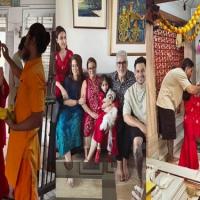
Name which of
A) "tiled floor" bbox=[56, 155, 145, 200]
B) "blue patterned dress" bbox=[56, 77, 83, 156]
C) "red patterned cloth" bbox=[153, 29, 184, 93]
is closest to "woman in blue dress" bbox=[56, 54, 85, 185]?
"blue patterned dress" bbox=[56, 77, 83, 156]

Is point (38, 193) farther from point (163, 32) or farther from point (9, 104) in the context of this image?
point (163, 32)

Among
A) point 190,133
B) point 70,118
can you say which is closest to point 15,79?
point 70,118

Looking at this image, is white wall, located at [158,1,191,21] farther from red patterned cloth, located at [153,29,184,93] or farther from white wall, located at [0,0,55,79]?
white wall, located at [0,0,55,79]

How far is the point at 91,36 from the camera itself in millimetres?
1138

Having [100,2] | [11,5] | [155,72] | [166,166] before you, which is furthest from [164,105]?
[11,5]

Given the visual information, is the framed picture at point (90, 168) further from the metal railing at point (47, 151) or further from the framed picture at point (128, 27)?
the framed picture at point (128, 27)

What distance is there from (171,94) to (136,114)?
1.12ft

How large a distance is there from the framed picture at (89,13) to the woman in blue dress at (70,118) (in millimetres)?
170

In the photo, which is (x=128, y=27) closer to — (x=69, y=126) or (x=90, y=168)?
(x=69, y=126)

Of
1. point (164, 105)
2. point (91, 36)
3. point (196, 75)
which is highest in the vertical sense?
point (91, 36)

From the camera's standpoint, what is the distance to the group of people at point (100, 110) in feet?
3.79

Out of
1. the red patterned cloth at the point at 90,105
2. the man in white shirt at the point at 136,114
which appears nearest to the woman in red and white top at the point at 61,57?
the red patterned cloth at the point at 90,105

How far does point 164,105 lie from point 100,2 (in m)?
0.56

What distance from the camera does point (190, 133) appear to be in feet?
4.84
